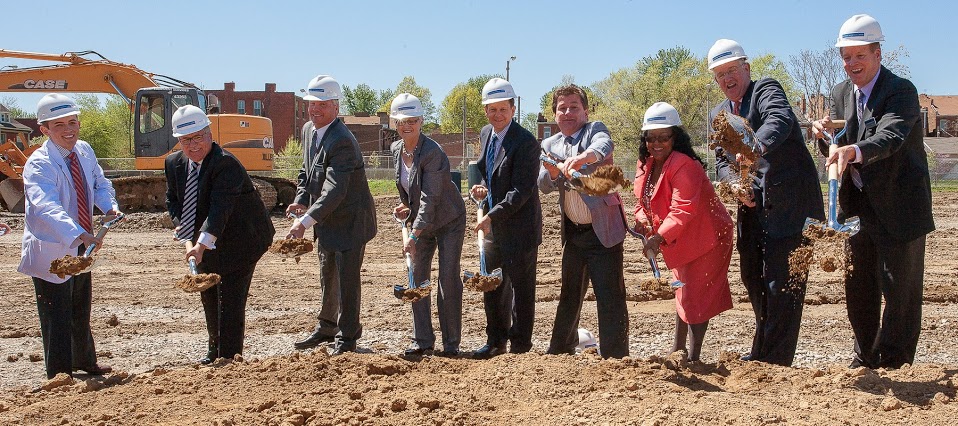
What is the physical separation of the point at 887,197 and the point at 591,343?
2.65 m

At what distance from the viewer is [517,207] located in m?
6.98

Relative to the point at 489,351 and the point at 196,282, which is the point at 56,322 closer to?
the point at 196,282

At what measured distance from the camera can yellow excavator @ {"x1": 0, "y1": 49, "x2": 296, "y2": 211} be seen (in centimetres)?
2266

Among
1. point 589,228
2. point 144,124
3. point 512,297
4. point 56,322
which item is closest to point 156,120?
point 144,124

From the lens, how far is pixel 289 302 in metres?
11.1

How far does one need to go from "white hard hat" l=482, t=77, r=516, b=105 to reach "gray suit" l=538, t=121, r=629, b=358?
465 millimetres

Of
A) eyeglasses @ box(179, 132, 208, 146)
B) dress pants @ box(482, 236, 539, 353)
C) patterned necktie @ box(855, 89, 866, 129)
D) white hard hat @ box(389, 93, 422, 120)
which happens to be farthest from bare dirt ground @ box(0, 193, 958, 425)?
white hard hat @ box(389, 93, 422, 120)

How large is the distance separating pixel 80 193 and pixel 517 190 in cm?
318

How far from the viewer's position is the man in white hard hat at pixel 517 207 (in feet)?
23.2

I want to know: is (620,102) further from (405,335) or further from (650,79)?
(405,335)

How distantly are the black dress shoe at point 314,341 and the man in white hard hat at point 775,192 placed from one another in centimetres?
384

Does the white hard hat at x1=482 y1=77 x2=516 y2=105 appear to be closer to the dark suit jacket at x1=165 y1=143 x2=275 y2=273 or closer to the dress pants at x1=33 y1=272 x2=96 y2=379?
the dark suit jacket at x1=165 y1=143 x2=275 y2=273

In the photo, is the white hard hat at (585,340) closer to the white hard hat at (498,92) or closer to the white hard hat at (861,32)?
the white hard hat at (498,92)

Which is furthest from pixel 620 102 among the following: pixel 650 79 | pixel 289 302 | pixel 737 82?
pixel 737 82
